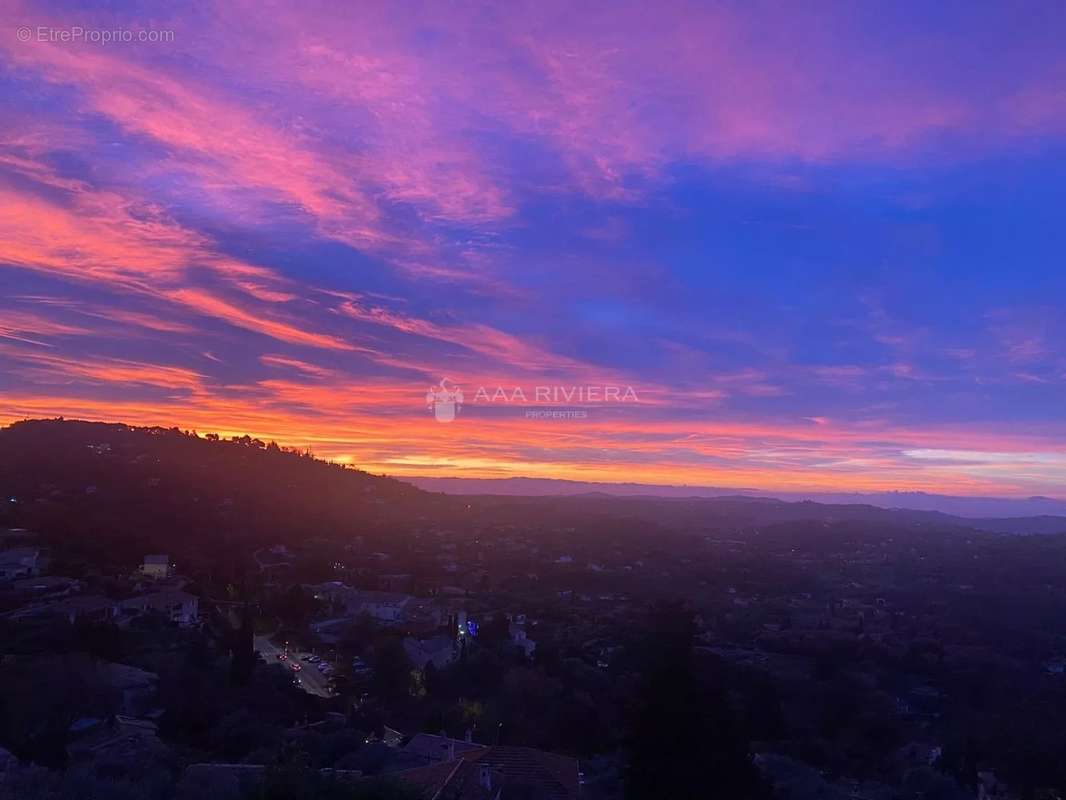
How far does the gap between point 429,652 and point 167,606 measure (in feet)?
25.1

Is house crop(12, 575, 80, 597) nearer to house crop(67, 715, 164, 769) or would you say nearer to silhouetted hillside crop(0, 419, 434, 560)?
silhouetted hillside crop(0, 419, 434, 560)

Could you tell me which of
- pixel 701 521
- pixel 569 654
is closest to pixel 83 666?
pixel 569 654

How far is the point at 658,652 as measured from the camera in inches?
482

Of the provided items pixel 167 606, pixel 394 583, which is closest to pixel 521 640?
pixel 167 606

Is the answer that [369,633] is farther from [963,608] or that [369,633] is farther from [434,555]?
[963,608]

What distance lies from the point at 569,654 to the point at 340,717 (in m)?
9.38

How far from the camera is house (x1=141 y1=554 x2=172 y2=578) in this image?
26341 mm

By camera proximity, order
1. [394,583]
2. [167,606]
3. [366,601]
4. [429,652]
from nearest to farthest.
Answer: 1. [167,606]
2. [429,652]
3. [366,601]
4. [394,583]

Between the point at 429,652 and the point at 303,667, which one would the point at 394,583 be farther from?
the point at 303,667

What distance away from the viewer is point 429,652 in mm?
23641

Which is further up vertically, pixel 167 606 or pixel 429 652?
pixel 167 606

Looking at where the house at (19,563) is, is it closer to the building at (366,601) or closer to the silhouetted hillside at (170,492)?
the silhouetted hillside at (170,492)

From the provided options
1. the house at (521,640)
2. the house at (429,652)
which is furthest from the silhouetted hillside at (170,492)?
the house at (521,640)

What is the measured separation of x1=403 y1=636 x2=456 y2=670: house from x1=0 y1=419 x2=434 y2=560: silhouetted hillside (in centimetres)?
1131
